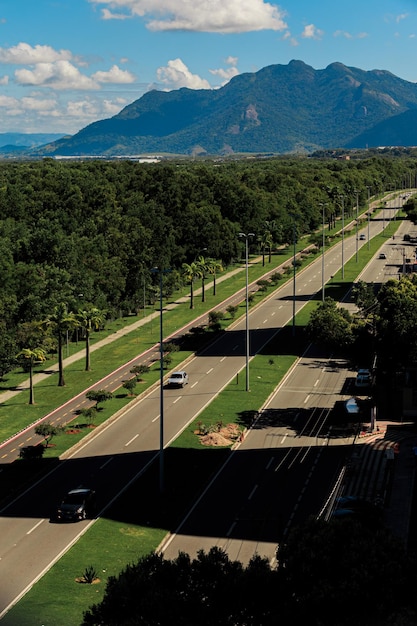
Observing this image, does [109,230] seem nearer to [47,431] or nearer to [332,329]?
[332,329]

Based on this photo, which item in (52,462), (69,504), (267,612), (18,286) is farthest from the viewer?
(18,286)

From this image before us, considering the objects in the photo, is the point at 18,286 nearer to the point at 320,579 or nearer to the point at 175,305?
the point at 175,305

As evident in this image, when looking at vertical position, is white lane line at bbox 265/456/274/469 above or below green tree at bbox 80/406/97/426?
below

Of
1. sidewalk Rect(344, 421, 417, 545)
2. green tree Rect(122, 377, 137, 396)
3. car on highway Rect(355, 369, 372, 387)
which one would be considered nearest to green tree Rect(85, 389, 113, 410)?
green tree Rect(122, 377, 137, 396)

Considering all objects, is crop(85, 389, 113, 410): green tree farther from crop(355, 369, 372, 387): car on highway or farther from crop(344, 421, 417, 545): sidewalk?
crop(355, 369, 372, 387): car on highway

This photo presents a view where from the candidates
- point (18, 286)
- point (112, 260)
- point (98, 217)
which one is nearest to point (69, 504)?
point (18, 286)

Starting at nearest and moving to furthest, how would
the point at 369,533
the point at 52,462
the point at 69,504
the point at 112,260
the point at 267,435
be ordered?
the point at 369,533
the point at 69,504
the point at 52,462
the point at 267,435
the point at 112,260
